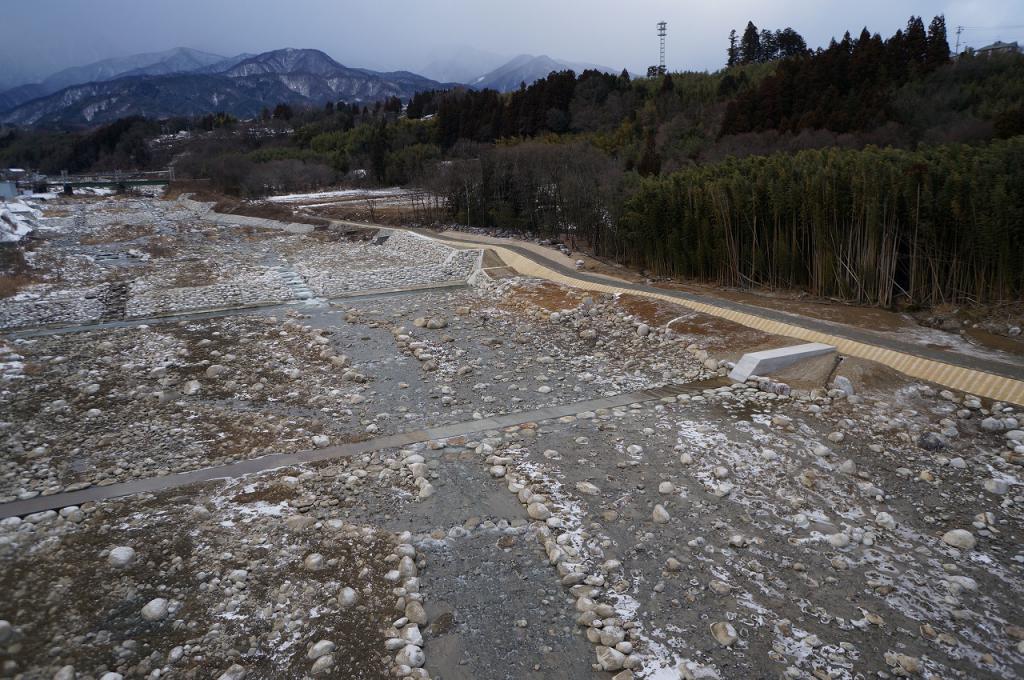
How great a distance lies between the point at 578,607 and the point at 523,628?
55cm

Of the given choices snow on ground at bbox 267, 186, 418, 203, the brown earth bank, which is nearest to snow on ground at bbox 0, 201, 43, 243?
snow on ground at bbox 267, 186, 418, 203

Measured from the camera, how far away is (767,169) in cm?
1650

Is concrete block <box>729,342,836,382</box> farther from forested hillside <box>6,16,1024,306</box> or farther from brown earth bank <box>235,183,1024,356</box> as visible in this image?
forested hillside <box>6,16,1024,306</box>

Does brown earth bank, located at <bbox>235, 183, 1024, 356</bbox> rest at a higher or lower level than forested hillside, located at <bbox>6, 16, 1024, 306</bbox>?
lower

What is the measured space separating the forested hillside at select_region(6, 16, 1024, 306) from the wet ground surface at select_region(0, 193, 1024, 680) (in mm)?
4451

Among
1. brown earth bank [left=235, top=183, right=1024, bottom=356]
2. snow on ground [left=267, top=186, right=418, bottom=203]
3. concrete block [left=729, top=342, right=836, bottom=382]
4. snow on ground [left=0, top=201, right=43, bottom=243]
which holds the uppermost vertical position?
snow on ground [left=267, top=186, right=418, bottom=203]

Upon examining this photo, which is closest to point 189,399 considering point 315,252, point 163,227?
point 315,252

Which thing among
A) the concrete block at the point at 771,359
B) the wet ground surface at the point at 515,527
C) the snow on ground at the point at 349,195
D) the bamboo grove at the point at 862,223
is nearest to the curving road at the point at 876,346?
the wet ground surface at the point at 515,527

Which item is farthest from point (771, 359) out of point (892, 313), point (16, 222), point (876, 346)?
point (16, 222)

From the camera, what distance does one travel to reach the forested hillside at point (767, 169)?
1319cm

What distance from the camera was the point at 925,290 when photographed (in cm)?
1377

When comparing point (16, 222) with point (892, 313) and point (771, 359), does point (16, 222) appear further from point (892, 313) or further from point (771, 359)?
point (892, 313)

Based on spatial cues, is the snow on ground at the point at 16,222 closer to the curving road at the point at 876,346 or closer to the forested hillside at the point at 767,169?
the forested hillside at the point at 767,169

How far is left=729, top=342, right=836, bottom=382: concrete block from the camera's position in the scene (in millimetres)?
10789
